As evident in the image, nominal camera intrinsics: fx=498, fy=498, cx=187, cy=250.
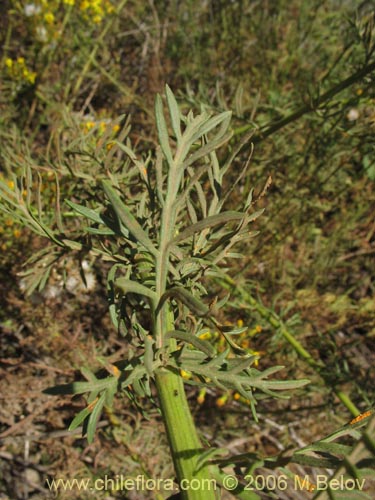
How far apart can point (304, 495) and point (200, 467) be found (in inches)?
62.3

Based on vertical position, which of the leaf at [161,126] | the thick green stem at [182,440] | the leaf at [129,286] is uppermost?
the leaf at [161,126]

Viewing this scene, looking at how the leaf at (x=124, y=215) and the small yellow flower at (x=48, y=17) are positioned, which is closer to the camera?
the leaf at (x=124, y=215)

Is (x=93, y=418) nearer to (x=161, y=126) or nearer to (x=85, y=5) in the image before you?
(x=161, y=126)

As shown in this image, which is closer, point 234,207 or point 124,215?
point 124,215

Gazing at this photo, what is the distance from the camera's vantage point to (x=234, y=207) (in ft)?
7.22

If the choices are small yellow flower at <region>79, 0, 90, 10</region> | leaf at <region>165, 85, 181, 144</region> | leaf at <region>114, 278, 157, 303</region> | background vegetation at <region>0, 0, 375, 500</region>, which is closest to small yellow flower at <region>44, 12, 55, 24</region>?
background vegetation at <region>0, 0, 375, 500</region>

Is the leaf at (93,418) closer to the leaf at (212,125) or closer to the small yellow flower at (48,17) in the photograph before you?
the leaf at (212,125)

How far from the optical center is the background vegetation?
1677mm

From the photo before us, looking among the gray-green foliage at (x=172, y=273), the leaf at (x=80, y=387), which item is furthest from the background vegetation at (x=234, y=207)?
the leaf at (x=80, y=387)

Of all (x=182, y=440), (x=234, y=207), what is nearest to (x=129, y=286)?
(x=182, y=440)

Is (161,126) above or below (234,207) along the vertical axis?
below

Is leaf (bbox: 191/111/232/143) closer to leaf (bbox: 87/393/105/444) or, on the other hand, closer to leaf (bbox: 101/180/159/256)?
leaf (bbox: 101/180/159/256)

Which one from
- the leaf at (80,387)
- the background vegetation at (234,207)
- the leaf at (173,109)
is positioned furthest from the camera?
the background vegetation at (234,207)

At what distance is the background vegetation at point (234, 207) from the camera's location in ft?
5.50
